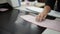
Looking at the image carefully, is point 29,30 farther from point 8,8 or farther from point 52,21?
point 8,8

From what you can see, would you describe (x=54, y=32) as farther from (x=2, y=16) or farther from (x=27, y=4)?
(x=27, y=4)

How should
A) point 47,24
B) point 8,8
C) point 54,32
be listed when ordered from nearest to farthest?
point 54,32
point 47,24
point 8,8

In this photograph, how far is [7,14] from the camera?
3.37 ft

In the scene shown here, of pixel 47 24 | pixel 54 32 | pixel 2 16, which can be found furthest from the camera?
pixel 2 16

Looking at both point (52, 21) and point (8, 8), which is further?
point (8, 8)

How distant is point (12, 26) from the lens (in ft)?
2.64

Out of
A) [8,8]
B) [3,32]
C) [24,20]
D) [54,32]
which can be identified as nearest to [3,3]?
[8,8]

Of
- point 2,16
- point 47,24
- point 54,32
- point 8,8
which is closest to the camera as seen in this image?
point 54,32

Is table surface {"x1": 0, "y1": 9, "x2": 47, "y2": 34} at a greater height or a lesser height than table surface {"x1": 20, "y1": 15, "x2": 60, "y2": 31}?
lesser

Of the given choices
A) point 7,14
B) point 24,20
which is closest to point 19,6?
point 7,14

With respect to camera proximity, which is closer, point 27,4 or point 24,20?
point 24,20

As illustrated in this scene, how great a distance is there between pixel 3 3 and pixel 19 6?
0.55 feet

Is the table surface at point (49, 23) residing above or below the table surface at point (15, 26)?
above

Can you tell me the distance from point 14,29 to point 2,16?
0.90 feet
